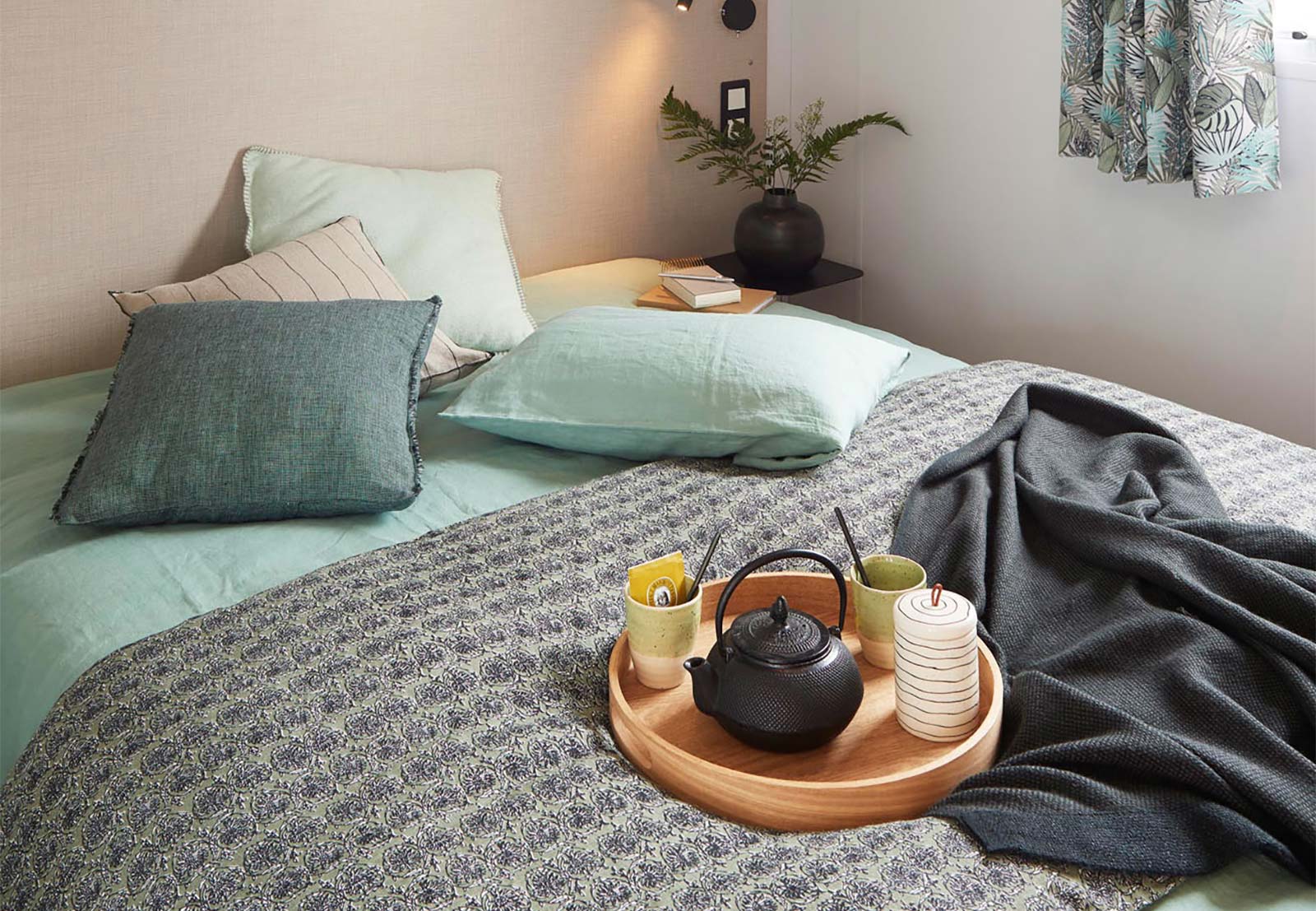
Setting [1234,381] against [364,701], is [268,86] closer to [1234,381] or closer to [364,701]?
[364,701]

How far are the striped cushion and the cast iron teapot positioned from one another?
1.05 metres

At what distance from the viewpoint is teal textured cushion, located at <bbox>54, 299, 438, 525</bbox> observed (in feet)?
5.13

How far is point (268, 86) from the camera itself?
2350mm

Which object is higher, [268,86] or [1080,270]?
[268,86]

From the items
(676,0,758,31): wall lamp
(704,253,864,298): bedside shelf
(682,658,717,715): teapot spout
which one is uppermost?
(676,0,758,31): wall lamp

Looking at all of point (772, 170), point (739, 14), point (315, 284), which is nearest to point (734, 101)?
point (739, 14)

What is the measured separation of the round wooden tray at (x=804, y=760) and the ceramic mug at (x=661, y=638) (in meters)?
0.02

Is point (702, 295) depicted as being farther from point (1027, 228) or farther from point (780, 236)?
point (1027, 228)

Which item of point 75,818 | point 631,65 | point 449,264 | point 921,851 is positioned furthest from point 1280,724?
point 631,65

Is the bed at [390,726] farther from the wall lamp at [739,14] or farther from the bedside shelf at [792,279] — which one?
the wall lamp at [739,14]

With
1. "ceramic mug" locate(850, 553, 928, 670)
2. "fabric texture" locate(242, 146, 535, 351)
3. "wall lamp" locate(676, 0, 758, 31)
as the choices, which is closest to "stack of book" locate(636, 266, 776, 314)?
"fabric texture" locate(242, 146, 535, 351)

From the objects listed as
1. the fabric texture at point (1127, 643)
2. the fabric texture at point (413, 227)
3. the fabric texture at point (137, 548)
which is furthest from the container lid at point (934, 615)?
the fabric texture at point (413, 227)

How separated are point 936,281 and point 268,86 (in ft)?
5.49

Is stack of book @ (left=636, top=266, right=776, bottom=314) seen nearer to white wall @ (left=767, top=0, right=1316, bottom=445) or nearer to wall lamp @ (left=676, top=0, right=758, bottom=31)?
white wall @ (left=767, top=0, right=1316, bottom=445)
